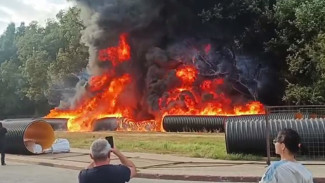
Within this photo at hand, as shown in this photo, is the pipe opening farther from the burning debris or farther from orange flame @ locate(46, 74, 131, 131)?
orange flame @ locate(46, 74, 131, 131)

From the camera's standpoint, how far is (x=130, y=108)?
3981 centimetres

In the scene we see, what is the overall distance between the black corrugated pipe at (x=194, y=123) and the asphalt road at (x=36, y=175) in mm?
15797

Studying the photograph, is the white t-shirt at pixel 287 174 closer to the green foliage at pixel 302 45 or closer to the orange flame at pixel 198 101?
the green foliage at pixel 302 45

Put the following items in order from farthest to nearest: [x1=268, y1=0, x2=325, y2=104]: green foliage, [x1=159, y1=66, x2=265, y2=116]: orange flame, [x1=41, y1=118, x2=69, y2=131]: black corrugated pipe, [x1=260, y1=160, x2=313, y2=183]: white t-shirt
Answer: [x1=41, y1=118, x2=69, y2=131]: black corrugated pipe < [x1=159, y1=66, x2=265, y2=116]: orange flame < [x1=268, y1=0, x2=325, y2=104]: green foliage < [x1=260, y1=160, x2=313, y2=183]: white t-shirt

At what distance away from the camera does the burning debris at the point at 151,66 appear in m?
38.5

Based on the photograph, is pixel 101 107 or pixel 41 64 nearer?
pixel 101 107

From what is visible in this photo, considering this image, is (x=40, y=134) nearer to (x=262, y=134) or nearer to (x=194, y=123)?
(x=262, y=134)

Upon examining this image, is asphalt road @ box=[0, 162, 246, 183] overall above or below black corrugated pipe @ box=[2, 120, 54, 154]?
below

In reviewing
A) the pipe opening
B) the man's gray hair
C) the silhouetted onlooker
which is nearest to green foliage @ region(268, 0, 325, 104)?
the pipe opening

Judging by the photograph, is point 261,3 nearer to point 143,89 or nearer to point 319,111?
point 143,89

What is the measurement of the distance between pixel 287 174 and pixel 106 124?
33.0m

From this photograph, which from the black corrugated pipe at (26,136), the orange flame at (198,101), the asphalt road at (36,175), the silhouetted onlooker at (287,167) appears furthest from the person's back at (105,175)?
the orange flame at (198,101)

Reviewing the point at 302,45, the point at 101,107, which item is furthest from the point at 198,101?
the point at 302,45

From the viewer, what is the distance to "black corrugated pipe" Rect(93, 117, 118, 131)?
35.7 metres
